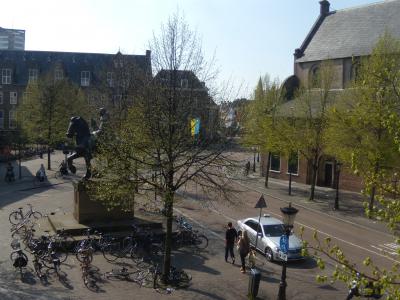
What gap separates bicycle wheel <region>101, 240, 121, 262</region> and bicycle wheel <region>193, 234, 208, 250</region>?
320cm

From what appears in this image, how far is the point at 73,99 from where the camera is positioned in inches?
1983

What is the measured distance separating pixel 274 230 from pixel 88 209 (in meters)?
7.44

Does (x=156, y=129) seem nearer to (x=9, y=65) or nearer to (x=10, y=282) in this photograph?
(x=10, y=282)

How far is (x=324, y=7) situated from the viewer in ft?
155

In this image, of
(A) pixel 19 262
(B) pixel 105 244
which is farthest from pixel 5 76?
(A) pixel 19 262

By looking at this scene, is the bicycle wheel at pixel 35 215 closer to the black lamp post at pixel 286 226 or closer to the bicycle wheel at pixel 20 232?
the bicycle wheel at pixel 20 232

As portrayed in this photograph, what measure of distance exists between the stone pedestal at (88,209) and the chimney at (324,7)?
35.6m

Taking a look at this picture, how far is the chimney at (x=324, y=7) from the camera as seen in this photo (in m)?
47.1

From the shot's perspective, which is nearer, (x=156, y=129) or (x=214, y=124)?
(x=156, y=129)

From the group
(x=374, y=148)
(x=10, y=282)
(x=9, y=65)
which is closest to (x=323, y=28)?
(x=374, y=148)

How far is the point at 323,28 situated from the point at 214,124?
3374 cm

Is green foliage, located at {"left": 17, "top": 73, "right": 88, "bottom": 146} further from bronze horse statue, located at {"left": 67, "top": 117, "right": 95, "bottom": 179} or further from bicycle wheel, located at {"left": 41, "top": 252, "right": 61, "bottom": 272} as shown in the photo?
bicycle wheel, located at {"left": 41, "top": 252, "right": 61, "bottom": 272}

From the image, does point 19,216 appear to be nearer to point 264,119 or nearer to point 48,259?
point 48,259

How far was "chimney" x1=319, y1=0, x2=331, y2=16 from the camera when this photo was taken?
47.1 m
